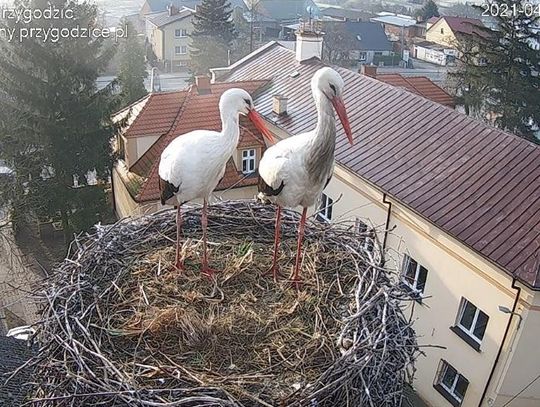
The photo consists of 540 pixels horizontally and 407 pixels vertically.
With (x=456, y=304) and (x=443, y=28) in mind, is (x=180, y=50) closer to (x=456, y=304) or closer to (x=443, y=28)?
(x=443, y=28)

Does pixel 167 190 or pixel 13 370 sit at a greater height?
pixel 167 190

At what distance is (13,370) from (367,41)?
112 feet

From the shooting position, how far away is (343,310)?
15.3 feet

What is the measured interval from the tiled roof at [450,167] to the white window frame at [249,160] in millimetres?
842

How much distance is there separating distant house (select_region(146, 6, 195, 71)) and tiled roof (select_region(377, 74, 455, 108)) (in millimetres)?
18710

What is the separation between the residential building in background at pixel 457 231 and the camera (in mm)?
7160

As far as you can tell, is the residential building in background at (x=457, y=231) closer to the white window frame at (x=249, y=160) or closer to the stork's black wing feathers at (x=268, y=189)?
the stork's black wing feathers at (x=268, y=189)

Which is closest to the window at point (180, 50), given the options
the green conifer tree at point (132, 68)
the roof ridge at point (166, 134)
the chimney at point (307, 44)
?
the green conifer tree at point (132, 68)

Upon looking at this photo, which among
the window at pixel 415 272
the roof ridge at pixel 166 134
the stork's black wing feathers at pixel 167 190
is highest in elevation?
the stork's black wing feathers at pixel 167 190

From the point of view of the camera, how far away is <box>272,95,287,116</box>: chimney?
38.0ft

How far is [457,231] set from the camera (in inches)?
295

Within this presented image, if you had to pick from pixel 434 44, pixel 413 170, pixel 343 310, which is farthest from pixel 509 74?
pixel 434 44

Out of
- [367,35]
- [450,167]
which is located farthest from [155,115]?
[367,35]

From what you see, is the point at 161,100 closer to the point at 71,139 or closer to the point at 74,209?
the point at 71,139
